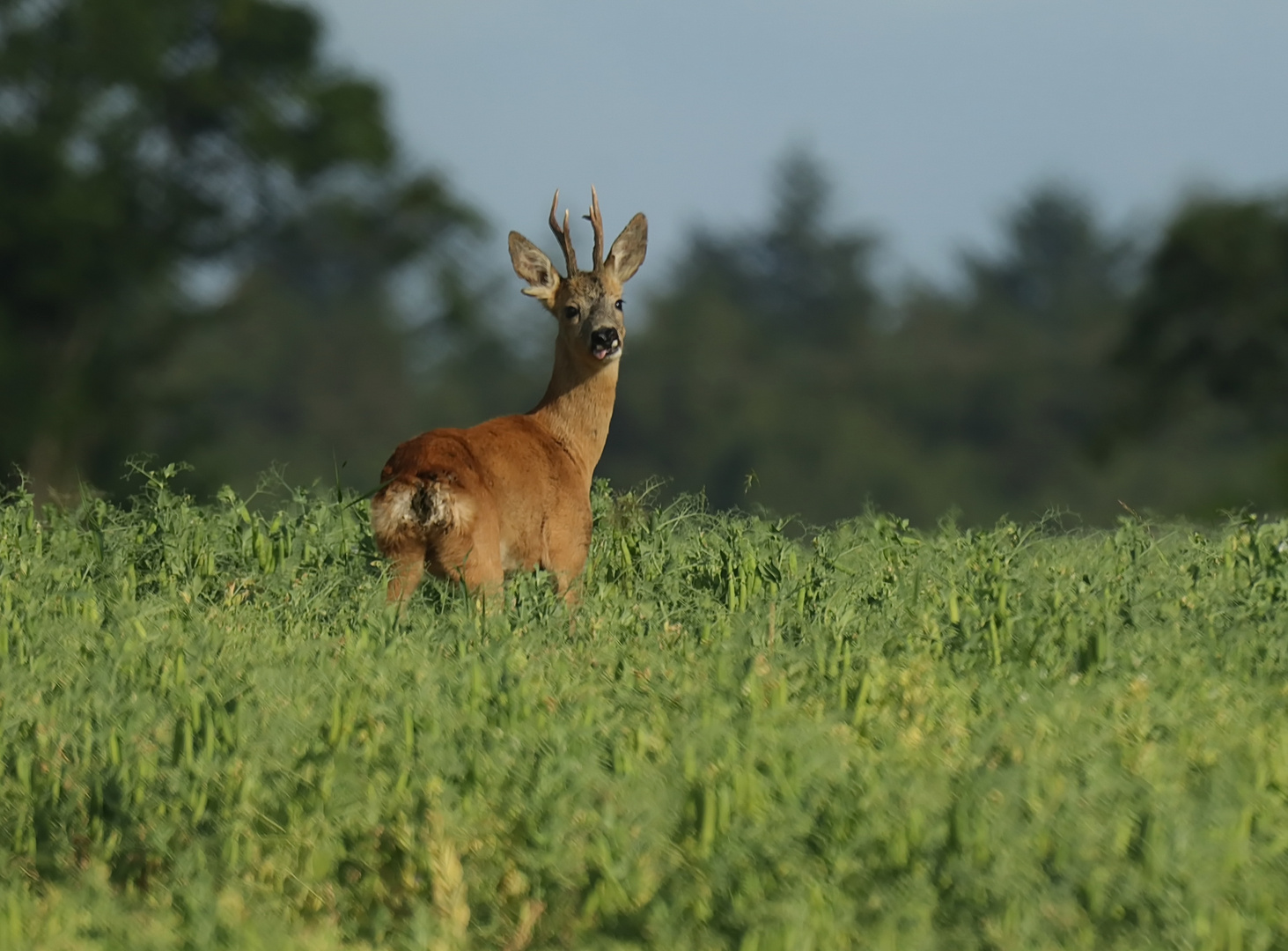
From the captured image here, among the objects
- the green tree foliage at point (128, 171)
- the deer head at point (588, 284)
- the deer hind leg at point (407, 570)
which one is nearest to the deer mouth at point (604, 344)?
the deer head at point (588, 284)

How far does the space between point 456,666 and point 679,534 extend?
2677 mm

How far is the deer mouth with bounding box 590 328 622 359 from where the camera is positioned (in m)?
7.91

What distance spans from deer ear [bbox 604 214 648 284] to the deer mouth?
570 mm

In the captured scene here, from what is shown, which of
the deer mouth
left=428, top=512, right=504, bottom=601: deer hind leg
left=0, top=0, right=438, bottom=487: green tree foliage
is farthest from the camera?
left=0, top=0, right=438, bottom=487: green tree foliage

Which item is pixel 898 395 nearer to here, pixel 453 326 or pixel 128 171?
pixel 453 326

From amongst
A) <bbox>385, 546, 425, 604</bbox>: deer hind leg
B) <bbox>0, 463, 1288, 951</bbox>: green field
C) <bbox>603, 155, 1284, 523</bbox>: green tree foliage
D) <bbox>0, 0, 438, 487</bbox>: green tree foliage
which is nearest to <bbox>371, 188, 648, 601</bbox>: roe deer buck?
<bbox>385, 546, 425, 604</bbox>: deer hind leg

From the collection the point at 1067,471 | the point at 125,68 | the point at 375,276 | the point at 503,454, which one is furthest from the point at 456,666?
the point at 1067,471

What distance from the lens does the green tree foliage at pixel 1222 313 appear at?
31.0m

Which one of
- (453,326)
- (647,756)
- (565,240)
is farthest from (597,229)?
(453,326)

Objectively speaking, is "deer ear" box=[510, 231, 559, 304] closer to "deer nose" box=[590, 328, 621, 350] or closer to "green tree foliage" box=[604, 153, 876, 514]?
"deer nose" box=[590, 328, 621, 350]

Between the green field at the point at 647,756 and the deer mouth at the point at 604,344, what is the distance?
1.29 meters

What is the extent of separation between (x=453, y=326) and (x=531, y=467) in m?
22.1

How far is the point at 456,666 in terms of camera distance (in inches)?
214

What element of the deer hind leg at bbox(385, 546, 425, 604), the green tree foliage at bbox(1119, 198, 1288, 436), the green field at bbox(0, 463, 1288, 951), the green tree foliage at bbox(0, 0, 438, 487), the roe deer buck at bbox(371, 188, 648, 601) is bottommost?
the green field at bbox(0, 463, 1288, 951)
